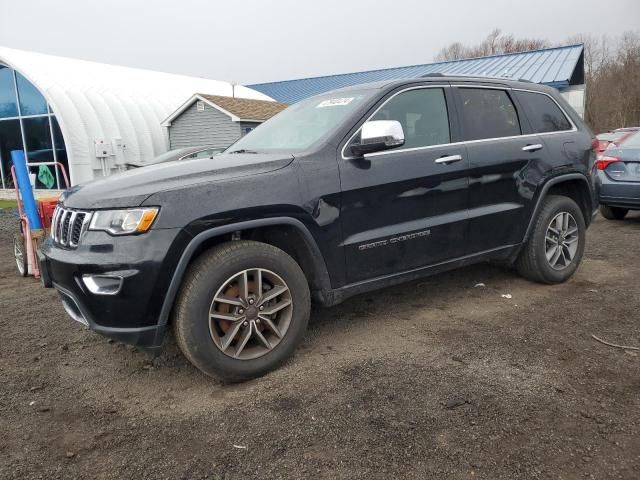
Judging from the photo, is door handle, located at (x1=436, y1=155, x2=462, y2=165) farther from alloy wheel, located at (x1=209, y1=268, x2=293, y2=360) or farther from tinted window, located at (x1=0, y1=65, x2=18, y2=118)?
tinted window, located at (x1=0, y1=65, x2=18, y2=118)

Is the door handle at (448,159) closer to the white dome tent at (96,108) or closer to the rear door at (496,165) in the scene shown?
the rear door at (496,165)

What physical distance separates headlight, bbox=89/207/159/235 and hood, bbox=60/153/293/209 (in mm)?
44

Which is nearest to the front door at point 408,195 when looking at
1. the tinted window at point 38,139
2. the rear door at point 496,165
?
the rear door at point 496,165

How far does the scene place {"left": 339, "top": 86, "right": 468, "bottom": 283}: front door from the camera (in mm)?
3291

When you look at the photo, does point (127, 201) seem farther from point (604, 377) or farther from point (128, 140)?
point (128, 140)

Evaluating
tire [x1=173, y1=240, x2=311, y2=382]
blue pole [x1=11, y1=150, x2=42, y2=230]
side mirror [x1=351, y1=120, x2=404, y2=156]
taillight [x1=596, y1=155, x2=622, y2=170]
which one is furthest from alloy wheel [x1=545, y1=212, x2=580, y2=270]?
blue pole [x1=11, y1=150, x2=42, y2=230]

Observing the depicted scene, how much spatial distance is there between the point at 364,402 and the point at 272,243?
1191 millimetres

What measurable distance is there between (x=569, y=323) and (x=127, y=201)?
10.9 feet

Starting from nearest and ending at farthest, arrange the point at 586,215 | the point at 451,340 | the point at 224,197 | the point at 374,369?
the point at 224,197
the point at 374,369
the point at 451,340
the point at 586,215

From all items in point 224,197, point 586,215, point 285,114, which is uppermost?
point 285,114

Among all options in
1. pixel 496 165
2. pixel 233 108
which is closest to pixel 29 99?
pixel 233 108

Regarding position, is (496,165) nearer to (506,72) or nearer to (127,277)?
(127,277)

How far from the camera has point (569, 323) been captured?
12.3 ft

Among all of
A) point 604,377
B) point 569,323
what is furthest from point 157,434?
point 569,323
